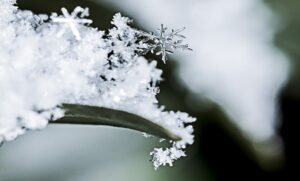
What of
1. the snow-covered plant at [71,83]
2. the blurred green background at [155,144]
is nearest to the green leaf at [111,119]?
the snow-covered plant at [71,83]

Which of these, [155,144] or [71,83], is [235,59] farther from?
[71,83]

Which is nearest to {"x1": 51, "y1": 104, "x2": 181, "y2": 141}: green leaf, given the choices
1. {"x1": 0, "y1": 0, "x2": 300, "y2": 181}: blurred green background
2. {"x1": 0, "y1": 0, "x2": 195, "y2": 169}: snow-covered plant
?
{"x1": 0, "y1": 0, "x2": 195, "y2": 169}: snow-covered plant

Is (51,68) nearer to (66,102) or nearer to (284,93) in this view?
(66,102)

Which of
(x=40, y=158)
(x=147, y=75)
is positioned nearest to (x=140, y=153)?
(x=40, y=158)

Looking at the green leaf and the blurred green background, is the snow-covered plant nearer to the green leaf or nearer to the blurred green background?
the green leaf

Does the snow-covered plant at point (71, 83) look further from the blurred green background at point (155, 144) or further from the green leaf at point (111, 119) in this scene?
the blurred green background at point (155, 144)
